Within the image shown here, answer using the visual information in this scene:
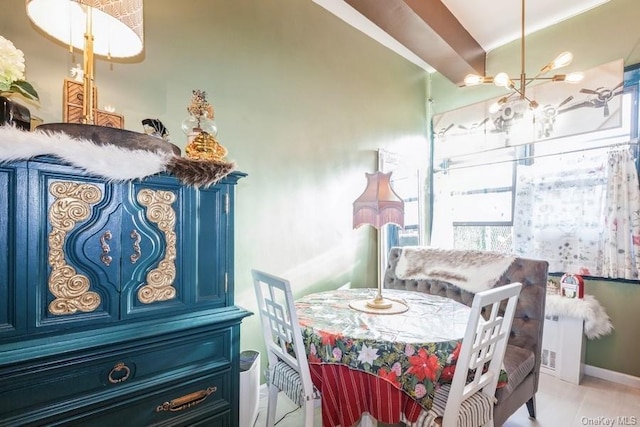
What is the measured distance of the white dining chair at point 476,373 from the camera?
1.21 m

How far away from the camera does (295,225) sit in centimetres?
250

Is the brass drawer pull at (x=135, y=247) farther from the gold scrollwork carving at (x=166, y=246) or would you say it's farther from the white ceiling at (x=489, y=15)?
the white ceiling at (x=489, y=15)

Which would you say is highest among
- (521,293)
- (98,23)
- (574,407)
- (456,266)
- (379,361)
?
(98,23)

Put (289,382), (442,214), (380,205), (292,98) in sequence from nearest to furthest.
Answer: (289,382), (380,205), (292,98), (442,214)

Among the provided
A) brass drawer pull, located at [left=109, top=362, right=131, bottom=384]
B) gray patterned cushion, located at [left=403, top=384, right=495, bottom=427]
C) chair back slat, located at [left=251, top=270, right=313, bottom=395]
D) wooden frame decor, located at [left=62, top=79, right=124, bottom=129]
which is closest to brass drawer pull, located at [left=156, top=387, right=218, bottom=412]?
brass drawer pull, located at [left=109, top=362, right=131, bottom=384]

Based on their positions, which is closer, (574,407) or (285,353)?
(285,353)

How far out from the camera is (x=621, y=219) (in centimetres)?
253

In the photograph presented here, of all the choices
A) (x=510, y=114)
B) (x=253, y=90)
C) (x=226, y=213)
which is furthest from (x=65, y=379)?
(x=510, y=114)

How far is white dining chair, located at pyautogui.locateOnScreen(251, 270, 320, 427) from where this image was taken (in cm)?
Result: 142

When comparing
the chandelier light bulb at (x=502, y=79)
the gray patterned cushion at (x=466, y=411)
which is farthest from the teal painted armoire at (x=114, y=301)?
the chandelier light bulb at (x=502, y=79)

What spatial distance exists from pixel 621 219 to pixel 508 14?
6.65 ft

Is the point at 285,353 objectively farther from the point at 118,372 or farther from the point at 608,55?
the point at 608,55

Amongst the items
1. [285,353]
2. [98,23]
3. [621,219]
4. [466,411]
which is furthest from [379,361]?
[621,219]

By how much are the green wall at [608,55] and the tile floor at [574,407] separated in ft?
0.81
